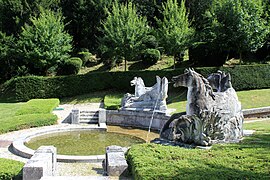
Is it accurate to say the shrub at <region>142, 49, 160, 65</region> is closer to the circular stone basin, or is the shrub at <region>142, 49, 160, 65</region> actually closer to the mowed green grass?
the mowed green grass

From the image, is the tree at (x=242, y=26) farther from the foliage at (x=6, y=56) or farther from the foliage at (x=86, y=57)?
the foliage at (x=6, y=56)

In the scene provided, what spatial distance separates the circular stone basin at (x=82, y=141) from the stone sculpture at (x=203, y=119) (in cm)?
338

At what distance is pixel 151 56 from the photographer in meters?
30.9

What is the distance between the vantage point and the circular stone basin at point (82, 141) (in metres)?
11.2

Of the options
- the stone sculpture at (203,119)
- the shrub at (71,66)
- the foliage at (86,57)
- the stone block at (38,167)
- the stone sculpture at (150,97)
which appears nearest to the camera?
the stone block at (38,167)

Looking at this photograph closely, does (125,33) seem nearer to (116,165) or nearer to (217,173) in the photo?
(116,165)

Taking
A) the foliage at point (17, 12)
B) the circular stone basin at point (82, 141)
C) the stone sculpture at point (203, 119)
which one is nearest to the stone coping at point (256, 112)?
the circular stone basin at point (82, 141)

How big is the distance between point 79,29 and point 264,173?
34175 mm

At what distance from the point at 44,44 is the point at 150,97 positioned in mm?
15062

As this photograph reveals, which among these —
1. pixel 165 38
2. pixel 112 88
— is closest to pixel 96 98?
pixel 112 88

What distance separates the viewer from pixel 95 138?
44.0 ft

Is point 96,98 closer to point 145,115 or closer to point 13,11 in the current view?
point 145,115

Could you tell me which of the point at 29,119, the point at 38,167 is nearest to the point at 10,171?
the point at 38,167

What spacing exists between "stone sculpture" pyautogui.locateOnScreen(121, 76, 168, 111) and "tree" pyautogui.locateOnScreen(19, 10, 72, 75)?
529 inches
